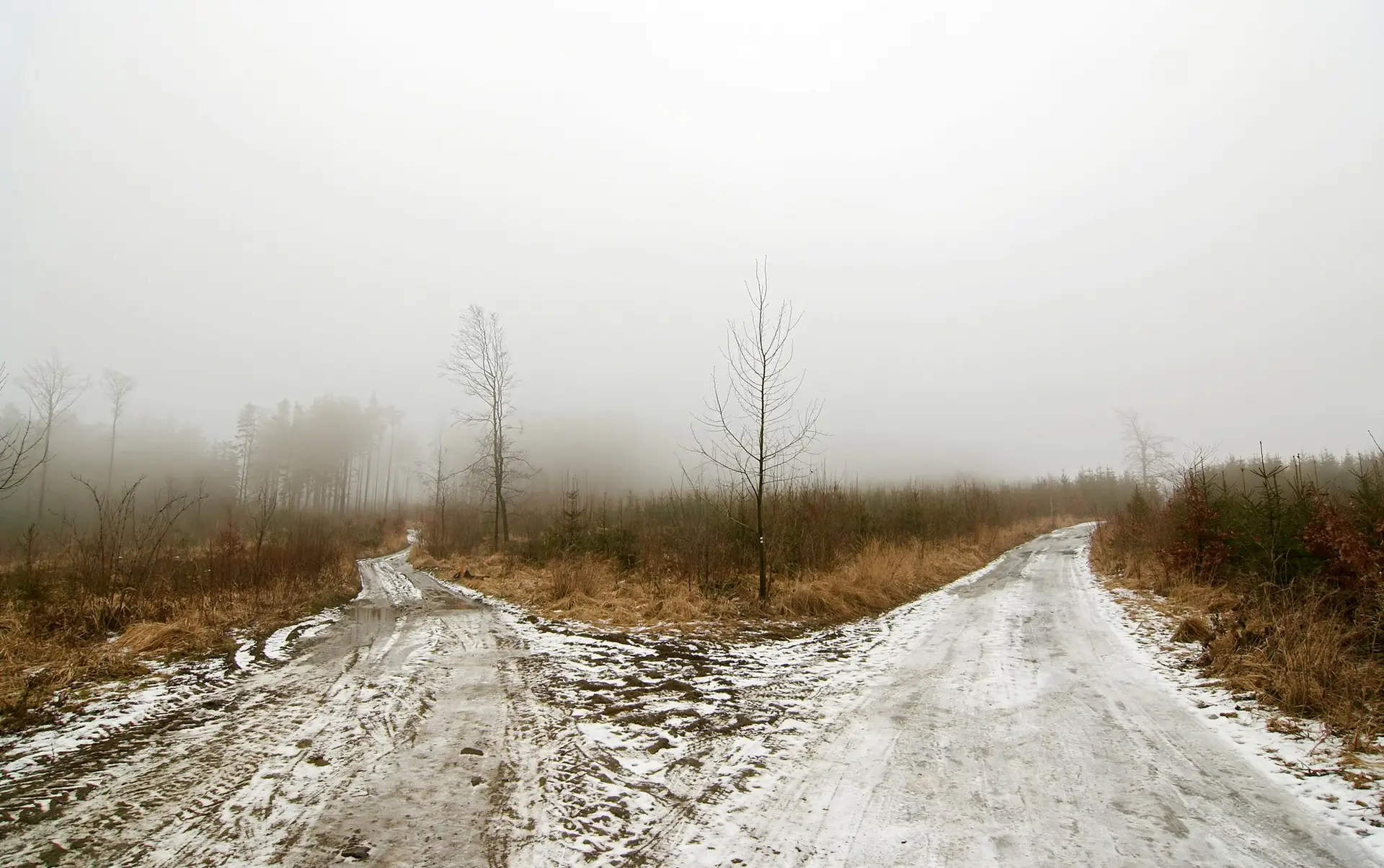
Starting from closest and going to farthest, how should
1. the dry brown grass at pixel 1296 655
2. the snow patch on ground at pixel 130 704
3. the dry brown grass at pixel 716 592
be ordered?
the snow patch on ground at pixel 130 704
the dry brown grass at pixel 1296 655
the dry brown grass at pixel 716 592

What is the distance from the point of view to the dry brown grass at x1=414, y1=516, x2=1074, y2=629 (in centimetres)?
967

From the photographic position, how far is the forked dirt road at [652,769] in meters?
2.98

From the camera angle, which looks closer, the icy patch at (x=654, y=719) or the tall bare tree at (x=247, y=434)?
the icy patch at (x=654, y=719)

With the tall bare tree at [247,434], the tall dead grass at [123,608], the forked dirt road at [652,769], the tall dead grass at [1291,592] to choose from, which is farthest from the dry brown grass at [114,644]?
the tall bare tree at [247,434]

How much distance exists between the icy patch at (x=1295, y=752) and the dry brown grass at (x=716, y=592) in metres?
4.76

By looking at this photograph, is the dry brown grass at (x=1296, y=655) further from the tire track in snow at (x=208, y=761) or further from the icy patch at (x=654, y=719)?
the tire track in snow at (x=208, y=761)

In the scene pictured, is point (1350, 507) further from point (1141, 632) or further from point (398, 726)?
point (398, 726)

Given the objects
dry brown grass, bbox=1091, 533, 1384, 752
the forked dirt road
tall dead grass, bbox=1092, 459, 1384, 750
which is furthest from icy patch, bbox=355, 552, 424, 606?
tall dead grass, bbox=1092, 459, 1384, 750

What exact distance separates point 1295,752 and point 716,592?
7821mm

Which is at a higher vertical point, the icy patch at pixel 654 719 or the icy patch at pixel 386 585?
the icy patch at pixel 654 719

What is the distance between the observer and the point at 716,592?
35.6 feet

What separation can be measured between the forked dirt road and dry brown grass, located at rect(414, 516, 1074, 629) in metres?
2.50

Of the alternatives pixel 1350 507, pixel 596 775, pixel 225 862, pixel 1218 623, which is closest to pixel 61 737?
pixel 225 862

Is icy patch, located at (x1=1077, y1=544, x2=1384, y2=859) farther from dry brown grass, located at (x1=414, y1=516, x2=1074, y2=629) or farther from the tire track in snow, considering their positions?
the tire track in snow
